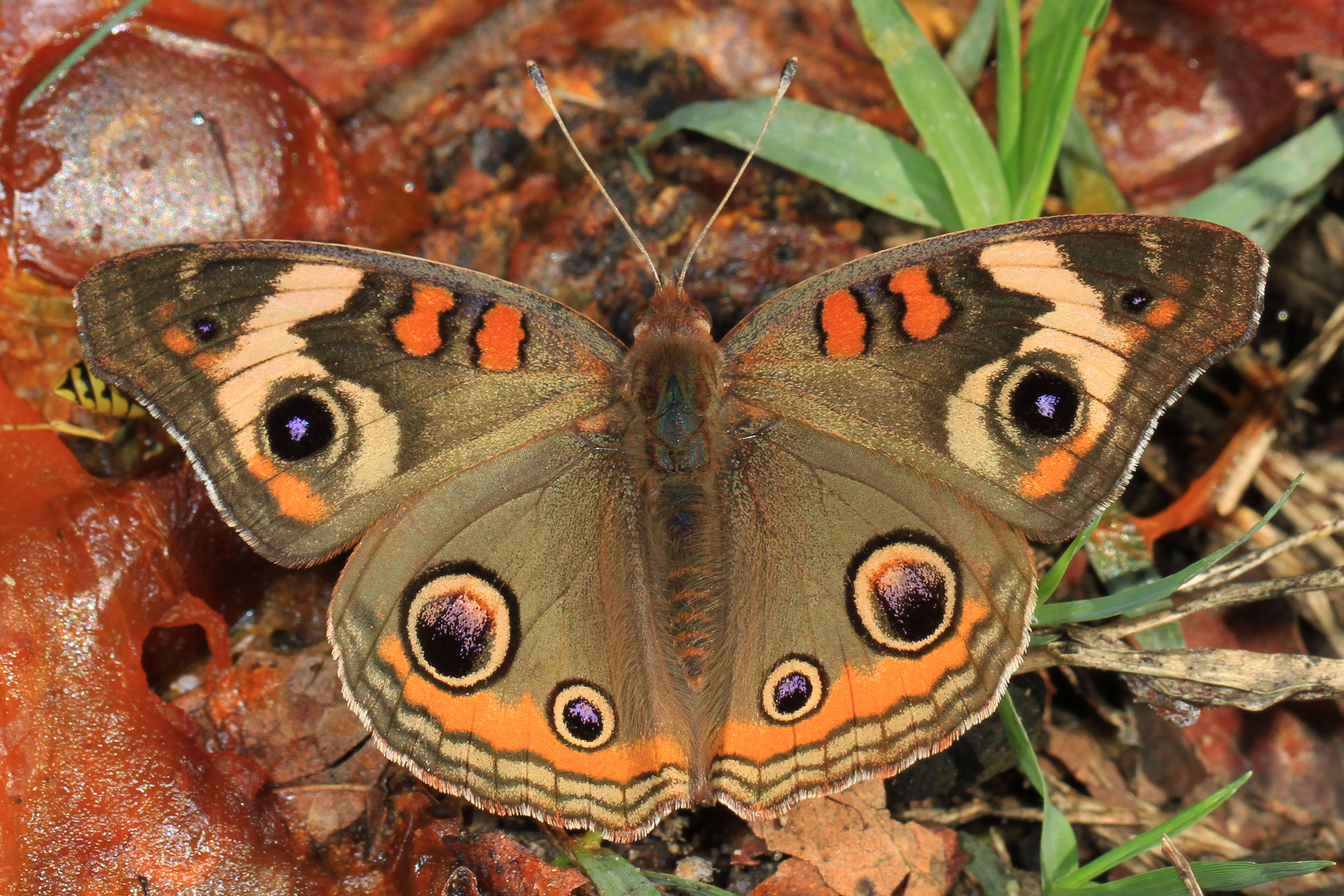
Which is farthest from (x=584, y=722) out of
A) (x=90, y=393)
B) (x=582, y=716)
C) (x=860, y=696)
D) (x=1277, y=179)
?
(x=1277, y=179)

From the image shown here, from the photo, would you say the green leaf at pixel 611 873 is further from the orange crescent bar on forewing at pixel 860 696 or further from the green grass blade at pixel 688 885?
the orange crescent bar on forewing at pixel 860 696

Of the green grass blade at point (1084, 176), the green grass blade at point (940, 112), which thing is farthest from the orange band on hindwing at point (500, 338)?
the green grass blade at point (1084, 176)

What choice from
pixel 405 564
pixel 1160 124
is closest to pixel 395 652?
Answer: pixel 405 564

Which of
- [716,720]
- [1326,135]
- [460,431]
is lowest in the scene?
[716,720]

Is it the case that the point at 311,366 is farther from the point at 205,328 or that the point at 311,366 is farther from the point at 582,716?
the point at 582,716

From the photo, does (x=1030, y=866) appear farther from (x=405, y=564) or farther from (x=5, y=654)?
(x=5, y=654)

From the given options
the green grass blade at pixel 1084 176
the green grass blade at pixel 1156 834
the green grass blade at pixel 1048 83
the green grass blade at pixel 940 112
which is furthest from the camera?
the green grass blade at pixel 1084 176
